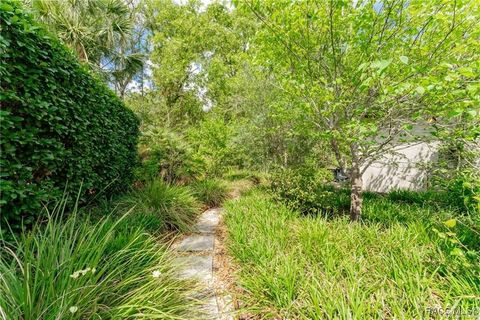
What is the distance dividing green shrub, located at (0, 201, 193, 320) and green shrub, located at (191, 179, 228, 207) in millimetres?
3664

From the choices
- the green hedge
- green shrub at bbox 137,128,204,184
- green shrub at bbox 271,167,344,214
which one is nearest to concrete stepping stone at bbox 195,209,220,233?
green shrub at bbox 271,167,344,214

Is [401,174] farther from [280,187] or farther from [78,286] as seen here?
[78,286]

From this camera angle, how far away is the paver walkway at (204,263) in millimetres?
1937

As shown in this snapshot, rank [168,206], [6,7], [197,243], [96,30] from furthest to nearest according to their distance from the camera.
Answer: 1. [96,30]
2. [168,206]
3. [197,243]
4. [6,7]

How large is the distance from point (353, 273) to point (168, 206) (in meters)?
3.17

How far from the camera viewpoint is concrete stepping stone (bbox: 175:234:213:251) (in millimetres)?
3232

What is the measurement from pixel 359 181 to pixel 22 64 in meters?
4.74

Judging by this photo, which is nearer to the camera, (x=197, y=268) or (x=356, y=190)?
(x=197, y=268)

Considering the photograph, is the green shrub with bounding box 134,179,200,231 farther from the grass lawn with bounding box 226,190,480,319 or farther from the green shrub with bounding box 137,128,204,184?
the green shrub with bounding box 137,128,204,184

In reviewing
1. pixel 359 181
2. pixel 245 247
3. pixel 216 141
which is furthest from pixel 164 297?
pixel 216 141

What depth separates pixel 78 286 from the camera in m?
1.38

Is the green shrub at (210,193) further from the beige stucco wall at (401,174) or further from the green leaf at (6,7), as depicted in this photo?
the beige stucco wall at (401,174)

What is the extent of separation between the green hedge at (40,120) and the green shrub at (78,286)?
536 mm

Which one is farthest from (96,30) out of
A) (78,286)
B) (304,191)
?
(78,286)
